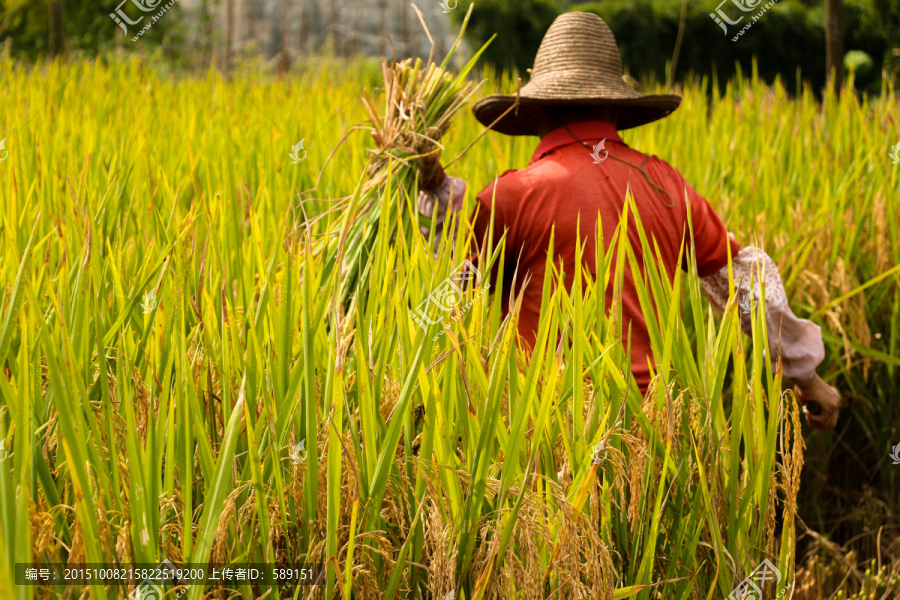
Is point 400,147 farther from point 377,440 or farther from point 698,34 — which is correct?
point 698,34

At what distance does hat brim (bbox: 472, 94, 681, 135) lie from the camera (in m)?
1.44

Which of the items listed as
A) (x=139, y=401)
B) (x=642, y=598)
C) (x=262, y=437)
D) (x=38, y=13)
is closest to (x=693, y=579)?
(x=642, y=598)

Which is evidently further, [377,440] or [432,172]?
[432,172]

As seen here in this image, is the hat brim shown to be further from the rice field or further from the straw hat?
the rice field

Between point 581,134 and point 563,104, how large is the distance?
8cm

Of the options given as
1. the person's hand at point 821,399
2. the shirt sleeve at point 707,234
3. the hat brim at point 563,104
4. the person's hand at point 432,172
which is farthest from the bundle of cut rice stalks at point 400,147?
the person's hand at point 821,399

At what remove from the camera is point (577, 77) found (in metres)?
1.46

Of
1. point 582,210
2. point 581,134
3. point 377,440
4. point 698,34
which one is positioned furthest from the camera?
point 698,34

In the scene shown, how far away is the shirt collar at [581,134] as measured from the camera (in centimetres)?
148

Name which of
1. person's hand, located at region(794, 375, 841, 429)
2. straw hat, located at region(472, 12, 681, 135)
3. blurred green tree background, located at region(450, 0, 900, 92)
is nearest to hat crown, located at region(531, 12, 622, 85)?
straw hat, located at region(472, 12, 681, 135)

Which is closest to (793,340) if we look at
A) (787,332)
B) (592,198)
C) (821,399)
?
(787,332)

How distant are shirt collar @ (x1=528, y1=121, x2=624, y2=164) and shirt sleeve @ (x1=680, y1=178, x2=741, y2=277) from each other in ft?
0.65

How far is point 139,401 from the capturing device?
83cm

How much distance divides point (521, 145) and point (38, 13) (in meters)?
7.50
